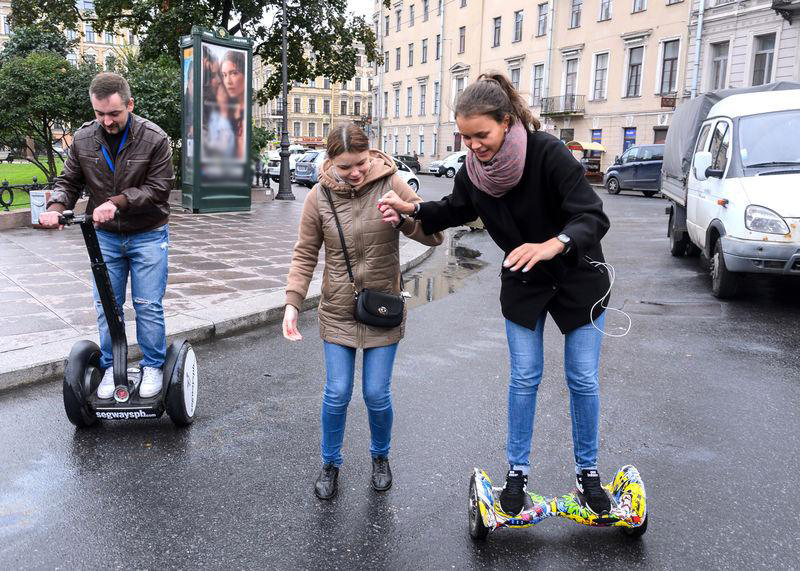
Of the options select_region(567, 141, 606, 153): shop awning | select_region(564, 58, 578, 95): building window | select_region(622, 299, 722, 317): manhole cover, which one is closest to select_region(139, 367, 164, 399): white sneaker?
select_region(622, 299, 722, 317): manhole cover

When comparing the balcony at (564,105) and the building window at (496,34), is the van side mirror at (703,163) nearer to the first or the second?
the balcony at (564,105)

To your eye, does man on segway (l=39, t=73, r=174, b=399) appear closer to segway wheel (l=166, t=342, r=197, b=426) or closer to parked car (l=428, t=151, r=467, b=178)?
segway wheel (l=166, t=342, r=197, b=426)

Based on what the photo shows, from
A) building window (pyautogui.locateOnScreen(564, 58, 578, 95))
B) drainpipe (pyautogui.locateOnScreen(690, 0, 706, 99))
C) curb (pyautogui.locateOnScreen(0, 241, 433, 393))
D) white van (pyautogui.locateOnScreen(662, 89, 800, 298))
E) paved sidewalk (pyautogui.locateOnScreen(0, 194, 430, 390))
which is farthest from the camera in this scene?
building window (pyautogui.locateOnScreen(564, 58, 578, 95))

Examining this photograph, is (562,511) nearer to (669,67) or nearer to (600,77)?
(669,67)

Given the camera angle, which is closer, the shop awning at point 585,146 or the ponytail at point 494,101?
the ponytail at point 494,101

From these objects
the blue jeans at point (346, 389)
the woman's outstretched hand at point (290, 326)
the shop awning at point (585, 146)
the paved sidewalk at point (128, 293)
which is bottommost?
the paved sidewalk at point (128, 293)

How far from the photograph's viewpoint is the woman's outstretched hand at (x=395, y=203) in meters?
2.95

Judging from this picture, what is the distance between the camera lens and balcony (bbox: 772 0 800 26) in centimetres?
2658

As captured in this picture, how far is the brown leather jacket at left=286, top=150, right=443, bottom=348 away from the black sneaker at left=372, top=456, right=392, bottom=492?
64cm

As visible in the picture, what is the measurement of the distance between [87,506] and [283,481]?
886 millimetres

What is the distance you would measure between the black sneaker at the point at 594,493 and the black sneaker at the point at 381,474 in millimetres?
924

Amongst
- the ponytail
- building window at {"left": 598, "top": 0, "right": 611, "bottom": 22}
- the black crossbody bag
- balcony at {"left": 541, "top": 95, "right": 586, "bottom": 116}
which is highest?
building window at {"left": 598, "top": 0, "right": 611, "bottom": 22}

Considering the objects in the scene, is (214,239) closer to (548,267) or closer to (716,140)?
(716,140)

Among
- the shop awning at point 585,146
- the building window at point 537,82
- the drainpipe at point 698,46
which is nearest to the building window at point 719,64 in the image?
the drainpipe at point 698,46
